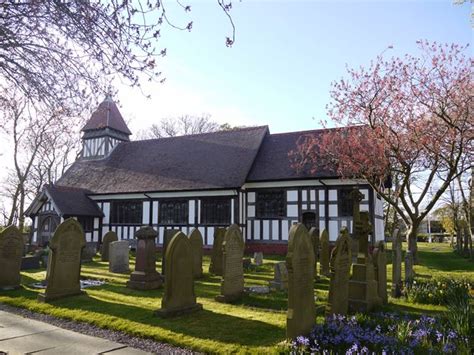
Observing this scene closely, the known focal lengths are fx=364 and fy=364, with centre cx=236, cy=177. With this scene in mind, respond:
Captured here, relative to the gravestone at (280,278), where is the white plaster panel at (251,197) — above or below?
above

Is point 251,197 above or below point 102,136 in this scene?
below

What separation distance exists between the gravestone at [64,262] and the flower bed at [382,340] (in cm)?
608

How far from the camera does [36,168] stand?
120ft

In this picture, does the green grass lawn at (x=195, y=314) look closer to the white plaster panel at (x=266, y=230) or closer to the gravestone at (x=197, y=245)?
the gravestone at (x=197, y=245)

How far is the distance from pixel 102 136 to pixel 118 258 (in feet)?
60.2

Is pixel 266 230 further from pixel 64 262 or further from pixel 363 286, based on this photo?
pixel 64 262

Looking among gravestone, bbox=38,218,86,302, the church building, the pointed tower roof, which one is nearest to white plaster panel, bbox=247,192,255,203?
the church building

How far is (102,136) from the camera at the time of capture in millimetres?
29578

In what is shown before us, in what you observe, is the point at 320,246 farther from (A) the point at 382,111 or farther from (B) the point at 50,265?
(B) the point at 50,265

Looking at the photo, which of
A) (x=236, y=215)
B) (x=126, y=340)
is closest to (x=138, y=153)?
(x=236, y=215)

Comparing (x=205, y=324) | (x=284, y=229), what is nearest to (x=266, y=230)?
(x=284, y=229)

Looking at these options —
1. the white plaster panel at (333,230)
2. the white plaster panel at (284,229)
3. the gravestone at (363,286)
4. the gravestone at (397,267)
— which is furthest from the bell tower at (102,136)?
the gravestone at (363,286)

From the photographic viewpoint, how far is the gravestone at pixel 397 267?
9.55 metres

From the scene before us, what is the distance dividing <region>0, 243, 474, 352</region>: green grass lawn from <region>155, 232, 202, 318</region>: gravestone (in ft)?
0.67
